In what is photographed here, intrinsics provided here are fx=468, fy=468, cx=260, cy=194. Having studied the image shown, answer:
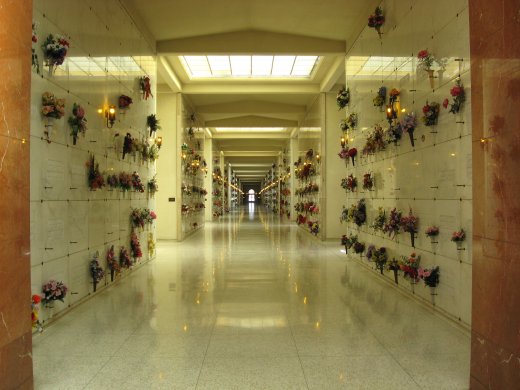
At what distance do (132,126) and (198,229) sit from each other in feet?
39.3

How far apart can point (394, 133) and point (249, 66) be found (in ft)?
27.2

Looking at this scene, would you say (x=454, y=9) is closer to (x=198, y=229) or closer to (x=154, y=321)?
(x=154, y=321)

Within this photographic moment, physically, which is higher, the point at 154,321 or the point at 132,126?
the point at 132,126

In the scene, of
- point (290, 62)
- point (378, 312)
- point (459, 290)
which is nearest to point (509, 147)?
point (459, 290)

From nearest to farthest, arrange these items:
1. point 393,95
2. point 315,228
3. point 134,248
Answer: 1. point 393,95
2. point 134,248
3. point 315,228

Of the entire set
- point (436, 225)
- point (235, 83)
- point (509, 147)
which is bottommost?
point (436, 225)

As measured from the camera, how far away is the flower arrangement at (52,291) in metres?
5.64

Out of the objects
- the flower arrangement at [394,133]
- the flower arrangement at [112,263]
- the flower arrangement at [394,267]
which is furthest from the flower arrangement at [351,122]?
the flower arrangement at [112,263]

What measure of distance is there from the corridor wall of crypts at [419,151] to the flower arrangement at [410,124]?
2 centimetres

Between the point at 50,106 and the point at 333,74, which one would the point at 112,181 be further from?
the point at 333,74

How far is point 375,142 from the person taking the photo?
909 cm

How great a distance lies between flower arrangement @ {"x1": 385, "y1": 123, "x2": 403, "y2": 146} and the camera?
25.3 feet

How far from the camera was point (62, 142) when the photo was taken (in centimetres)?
624

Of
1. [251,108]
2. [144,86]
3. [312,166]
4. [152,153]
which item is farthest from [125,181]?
[251,108]
